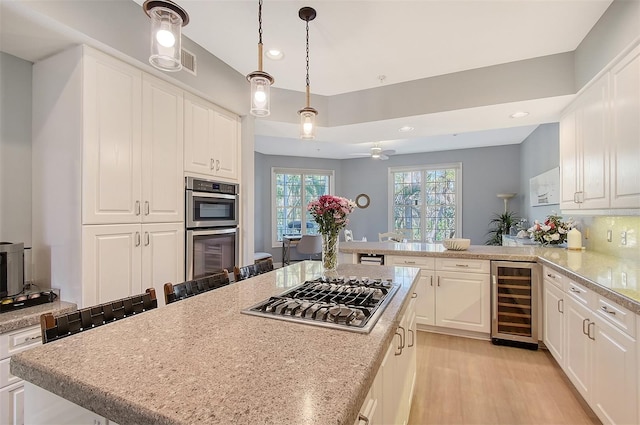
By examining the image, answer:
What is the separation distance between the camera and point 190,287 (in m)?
1.55

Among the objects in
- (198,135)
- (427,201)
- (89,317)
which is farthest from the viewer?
(427,201)

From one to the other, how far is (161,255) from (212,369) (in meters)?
1.75

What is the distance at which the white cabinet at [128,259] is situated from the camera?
1790 millimetres

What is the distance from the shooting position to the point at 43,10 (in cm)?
151

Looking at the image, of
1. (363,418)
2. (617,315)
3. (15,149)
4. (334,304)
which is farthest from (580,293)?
(15,149)

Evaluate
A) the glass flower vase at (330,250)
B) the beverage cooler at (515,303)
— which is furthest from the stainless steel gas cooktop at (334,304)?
the beverage cooler at (515,303)

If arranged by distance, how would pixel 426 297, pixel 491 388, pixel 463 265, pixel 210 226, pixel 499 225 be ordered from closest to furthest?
pixel 491 388 < pixel 210 226 < pixel 463 265 < pixel 426 297 < pixel 499 225

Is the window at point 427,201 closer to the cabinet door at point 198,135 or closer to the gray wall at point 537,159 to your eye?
the gray wall at point 537,159

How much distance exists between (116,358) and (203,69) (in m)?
2.38

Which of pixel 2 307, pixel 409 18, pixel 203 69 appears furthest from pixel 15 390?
pixel 409 18

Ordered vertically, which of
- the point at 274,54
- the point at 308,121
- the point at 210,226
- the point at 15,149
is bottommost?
the point at 210,226

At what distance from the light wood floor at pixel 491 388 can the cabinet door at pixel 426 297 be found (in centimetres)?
32

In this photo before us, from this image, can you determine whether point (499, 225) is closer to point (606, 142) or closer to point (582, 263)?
point (582, 263)

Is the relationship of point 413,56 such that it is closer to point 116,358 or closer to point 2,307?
point 116,358
